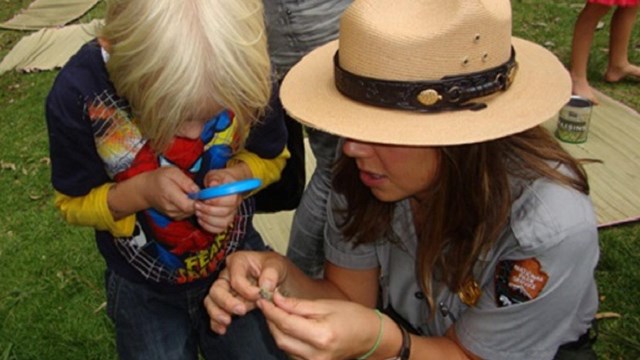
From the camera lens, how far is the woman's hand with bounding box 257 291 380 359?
159 centimetres

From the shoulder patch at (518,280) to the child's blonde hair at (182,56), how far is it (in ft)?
2.28

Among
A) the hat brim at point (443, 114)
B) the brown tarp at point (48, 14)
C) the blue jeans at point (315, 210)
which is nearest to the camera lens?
the hat brim at point (443, 114)

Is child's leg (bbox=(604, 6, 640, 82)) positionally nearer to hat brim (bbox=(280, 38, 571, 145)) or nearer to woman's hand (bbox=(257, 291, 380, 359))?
hat brim (bbox=(280, 38, 571, 145))

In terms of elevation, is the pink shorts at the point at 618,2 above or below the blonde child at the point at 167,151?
below

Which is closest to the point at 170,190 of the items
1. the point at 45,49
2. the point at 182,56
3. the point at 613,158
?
the point at 182,56

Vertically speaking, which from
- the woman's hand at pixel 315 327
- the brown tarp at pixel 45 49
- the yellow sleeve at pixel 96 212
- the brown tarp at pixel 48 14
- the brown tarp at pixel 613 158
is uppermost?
the yellow sleeve at pixel 96 212

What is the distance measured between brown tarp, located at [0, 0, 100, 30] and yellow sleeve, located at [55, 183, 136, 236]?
4.91 metres

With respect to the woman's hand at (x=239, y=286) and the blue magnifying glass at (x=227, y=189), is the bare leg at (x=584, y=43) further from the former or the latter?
the blue magnifying glass at (x=227, y=189)

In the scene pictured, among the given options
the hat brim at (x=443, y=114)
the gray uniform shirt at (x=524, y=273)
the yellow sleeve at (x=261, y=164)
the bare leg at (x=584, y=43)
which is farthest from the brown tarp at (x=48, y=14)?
the hat brim at (x=443, y=114)

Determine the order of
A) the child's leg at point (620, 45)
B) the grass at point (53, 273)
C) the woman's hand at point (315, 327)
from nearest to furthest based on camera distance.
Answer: the woman's hand at point (315, 327) → the grass at point (53, 273) → the child's leg at point (620, 45)

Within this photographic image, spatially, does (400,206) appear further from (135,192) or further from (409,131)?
(135,192)

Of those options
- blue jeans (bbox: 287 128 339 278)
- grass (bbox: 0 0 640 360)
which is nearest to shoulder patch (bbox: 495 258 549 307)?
blue jeans (bbox: 287 128 339 278)

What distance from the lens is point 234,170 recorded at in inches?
76.2

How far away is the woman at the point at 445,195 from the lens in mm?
1496
